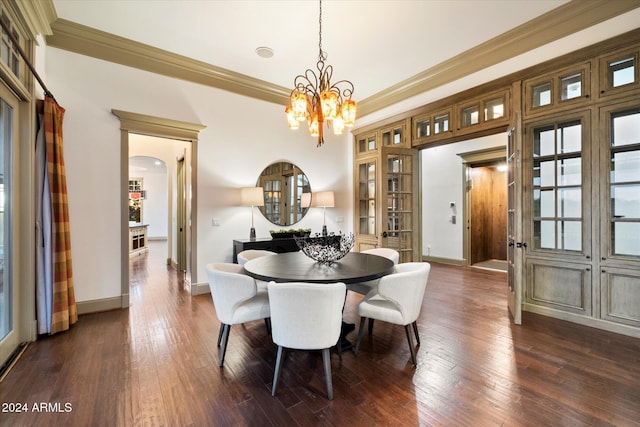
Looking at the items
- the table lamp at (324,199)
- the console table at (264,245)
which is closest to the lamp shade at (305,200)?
the table lamp at (324,199)

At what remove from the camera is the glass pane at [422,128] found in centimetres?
457

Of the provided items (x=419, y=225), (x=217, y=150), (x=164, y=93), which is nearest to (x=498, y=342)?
(x=419, y=225)

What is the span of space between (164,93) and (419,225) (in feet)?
14.3

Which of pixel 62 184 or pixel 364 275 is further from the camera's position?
pixel 62 184

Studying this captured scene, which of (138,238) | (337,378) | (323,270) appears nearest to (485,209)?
(323,270)

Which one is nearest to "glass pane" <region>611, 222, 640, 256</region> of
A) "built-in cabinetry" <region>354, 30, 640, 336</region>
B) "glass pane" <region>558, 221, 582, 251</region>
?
"built-in cabinetry" <region>354, 30, 640, 336</region>

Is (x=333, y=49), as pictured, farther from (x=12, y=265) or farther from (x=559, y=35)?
(x=12, y=265)

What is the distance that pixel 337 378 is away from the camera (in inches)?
83.2

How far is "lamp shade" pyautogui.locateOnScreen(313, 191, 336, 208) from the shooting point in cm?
515

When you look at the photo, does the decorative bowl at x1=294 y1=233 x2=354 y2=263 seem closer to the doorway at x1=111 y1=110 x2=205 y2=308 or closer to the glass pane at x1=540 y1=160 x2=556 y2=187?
the doorway at x1=111 y1=110 x2=205 y2=308

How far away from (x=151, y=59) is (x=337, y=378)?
14.4 ft

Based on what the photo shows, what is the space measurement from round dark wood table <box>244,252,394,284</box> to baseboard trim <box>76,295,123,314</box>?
2203 millimetres

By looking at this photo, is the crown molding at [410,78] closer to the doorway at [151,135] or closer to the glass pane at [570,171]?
the doorway at [151,135]

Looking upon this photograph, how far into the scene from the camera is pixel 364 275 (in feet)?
7.17
